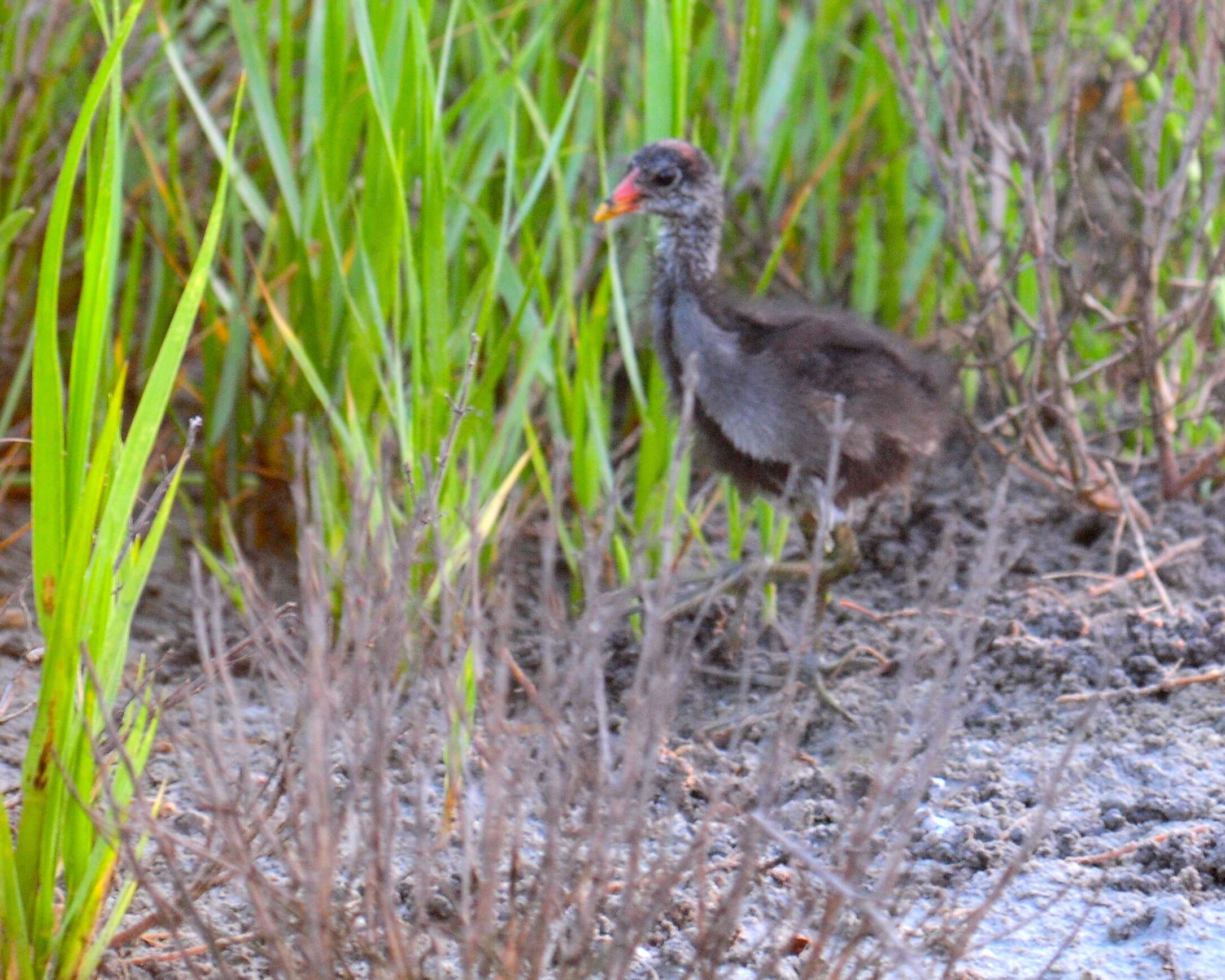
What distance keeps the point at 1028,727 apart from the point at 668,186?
1.27 m

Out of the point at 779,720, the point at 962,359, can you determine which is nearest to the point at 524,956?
the point at 779,720

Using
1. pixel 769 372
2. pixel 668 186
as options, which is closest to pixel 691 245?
pixel 668 186

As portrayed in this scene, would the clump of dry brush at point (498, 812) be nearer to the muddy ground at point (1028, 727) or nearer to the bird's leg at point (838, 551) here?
the muddy ground at point (1028, 727)

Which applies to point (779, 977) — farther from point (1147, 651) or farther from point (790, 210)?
point (790, 210)

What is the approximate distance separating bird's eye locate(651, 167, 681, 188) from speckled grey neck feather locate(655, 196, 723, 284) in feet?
0.25

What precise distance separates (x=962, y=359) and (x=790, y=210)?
2.18 ft

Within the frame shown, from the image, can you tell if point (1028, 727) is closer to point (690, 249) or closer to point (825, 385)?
point (825, 385)

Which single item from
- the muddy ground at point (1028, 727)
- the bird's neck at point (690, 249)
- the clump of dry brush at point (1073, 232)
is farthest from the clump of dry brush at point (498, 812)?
the clump of dry brush at point (1073, 232)

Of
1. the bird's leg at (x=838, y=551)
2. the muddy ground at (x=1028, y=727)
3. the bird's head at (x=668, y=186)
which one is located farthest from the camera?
the bird's leg at (x=838, y=551)

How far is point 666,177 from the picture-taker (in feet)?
10.3

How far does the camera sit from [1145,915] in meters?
2.19

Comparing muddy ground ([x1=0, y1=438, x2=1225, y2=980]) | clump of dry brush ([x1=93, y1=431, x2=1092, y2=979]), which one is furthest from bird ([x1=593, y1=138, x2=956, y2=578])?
clump of dry brush ([x1=93, y1=431, x2=1092, y2=979])

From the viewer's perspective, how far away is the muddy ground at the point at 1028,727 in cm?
216

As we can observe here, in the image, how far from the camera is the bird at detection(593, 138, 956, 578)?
2.95m
